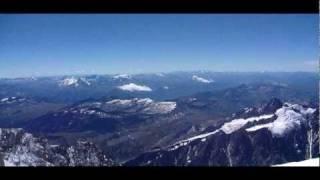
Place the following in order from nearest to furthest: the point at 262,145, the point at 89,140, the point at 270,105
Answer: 1. the point at 89,140
2. the point at 262,145
3. the point at 270,105

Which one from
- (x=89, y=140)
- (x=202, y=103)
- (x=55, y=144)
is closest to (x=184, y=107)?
(x=202, y=103)

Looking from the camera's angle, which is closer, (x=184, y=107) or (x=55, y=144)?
(x=55, y=144)

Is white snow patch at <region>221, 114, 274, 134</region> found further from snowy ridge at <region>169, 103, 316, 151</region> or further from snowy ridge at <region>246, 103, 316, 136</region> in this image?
snowy ridge at <region>246, 103, 316, 136</region>
